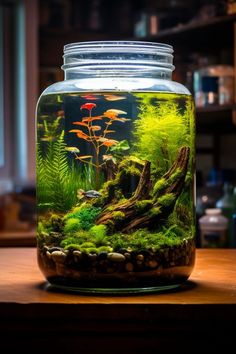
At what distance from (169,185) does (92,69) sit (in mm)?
184

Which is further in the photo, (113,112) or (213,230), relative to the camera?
(213,230)

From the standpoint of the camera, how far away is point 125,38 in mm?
3900

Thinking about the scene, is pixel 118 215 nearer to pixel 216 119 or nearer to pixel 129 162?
pixel 129 162

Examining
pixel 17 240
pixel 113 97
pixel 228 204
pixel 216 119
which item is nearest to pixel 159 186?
pixel 113 97

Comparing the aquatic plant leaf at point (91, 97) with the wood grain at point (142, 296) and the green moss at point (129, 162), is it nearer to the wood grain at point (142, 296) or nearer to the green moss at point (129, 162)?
the green moss at point (129, 162)

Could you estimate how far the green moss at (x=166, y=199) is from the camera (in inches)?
39.3

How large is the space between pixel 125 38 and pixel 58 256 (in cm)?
299

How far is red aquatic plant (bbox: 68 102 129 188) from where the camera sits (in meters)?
0.99

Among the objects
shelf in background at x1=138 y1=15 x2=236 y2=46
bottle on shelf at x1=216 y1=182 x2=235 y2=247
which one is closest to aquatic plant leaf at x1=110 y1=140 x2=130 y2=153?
bottle on shelf at x1=216 y1=182 x2=235 y2=247

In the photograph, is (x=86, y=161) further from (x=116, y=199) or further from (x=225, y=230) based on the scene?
(x=225, y=230)
